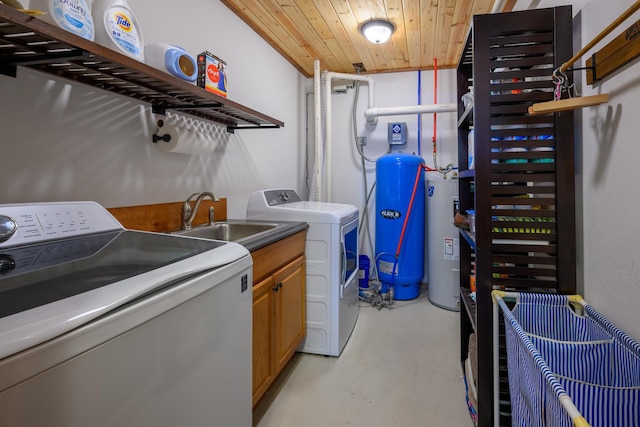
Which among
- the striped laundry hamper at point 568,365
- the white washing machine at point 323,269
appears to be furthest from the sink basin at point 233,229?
the striped laundry hamper at point 568,365

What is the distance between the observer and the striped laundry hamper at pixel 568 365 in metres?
0.79

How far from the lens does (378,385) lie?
195 centimetres

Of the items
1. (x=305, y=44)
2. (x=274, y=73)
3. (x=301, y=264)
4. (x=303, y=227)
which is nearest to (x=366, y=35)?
(x=305, y=44)

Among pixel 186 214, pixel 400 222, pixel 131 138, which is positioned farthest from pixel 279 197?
pixel 400 222

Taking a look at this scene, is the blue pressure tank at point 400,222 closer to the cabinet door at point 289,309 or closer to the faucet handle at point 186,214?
the cabinet door at point 289,309

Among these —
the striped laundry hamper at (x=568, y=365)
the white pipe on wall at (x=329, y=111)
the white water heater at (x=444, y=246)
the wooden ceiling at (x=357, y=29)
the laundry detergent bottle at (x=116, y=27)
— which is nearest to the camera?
the striped laundry hamper at (x=568, y=365)

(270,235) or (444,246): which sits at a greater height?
(270,235)

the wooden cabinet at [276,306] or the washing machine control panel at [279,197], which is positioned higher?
the washing machine control panel at [279,197]

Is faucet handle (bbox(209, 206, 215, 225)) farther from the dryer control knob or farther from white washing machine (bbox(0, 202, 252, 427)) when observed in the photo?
the dryer control knob

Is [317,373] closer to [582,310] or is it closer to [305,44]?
[582,310]

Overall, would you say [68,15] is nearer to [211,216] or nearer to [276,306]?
[211,216]

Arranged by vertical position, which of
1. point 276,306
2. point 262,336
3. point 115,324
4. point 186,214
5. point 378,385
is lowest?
point 378,385

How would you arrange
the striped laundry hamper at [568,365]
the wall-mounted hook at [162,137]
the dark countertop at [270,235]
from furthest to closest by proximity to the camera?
1. the wall-mounted hook at [162,137]
2. the dark countertop at [270,235]
3. the striped laundry hamper at [568,365]

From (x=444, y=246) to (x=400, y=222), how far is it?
45 centimetres
